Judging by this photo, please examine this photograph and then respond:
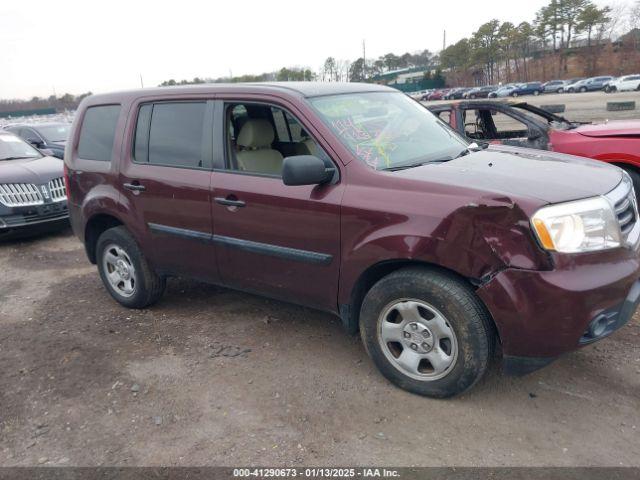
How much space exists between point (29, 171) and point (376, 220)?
6.58 meters

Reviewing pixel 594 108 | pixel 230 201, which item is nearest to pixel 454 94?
pixel 594 108

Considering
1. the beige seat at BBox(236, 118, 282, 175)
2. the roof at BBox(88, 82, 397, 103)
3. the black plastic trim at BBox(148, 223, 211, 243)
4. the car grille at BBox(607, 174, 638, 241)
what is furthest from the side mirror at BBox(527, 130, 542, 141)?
the black plastic trim at BBox(148, 223, 211, 243)

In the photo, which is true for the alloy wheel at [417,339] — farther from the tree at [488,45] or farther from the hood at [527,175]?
the tree at [488,45]

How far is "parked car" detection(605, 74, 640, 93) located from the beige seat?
47.6m

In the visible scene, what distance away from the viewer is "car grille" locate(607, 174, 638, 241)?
9.80 ft

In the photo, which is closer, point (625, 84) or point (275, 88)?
point (275, 88)

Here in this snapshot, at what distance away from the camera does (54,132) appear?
13859mm

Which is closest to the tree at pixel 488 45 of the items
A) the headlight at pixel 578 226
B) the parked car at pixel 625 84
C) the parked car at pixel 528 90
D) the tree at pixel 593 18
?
the tree at pixel 593 18

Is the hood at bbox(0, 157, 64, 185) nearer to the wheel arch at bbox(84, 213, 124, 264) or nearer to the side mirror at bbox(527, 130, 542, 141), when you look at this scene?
→ the wheel arch at bbox(84, 213, 124, 264)

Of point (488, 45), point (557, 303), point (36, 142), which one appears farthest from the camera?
point (488, 45)

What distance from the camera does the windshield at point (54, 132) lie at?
13.6m

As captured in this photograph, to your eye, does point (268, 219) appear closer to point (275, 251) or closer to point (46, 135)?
point (275, 251)

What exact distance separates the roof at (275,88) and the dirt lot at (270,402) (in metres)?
1.83

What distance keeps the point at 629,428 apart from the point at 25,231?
7.54m
